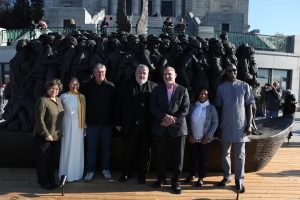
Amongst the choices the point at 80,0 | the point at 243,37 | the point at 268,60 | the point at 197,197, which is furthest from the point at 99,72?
the point at 80,0

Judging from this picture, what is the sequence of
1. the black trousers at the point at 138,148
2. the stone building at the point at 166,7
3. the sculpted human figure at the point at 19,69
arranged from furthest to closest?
the stone building at the point at 166,7 → the sculpted human figure at the point at 19,69 → the black trousers at the point at 138,148

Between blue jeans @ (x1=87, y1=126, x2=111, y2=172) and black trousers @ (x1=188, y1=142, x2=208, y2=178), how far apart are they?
4.52 feet

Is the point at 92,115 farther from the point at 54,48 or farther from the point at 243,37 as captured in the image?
the point at 243,37

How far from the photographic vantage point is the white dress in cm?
629

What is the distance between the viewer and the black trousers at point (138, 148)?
6.34 metres

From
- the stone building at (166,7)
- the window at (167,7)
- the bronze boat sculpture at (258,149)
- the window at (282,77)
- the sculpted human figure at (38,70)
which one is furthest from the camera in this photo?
the window at (167,7)

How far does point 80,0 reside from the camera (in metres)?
49.5

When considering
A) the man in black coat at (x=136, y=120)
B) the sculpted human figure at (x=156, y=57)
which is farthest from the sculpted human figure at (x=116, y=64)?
the man in black coat at (x=136, y=120)

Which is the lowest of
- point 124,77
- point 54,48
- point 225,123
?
point 225,123

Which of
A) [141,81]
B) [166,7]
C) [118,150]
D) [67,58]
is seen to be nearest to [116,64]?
[67,58]

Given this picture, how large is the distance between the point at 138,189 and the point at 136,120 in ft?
3.55

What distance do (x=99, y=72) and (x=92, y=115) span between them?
2.32ft

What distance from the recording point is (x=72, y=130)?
20.7 feet

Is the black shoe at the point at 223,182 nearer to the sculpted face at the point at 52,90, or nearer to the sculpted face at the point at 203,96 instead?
the sculpted face at the point at 203,96
